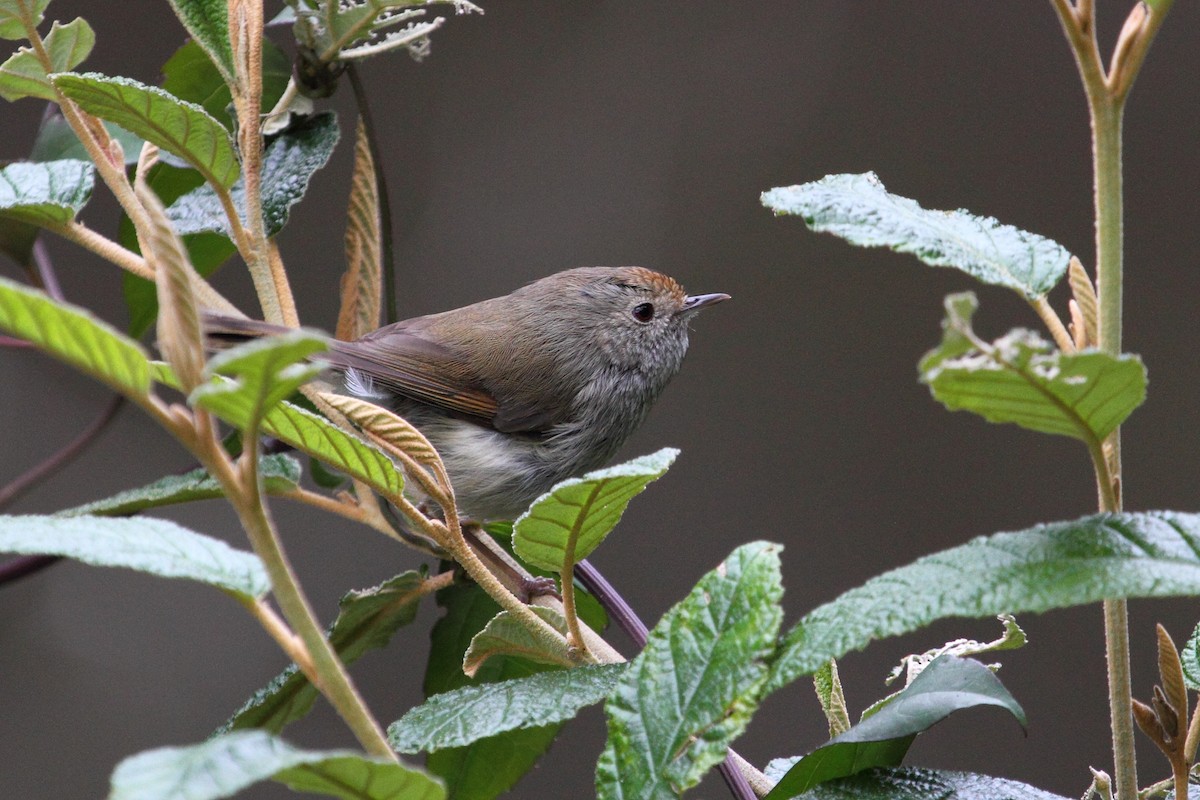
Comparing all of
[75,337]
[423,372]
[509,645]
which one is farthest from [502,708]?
[423,372]

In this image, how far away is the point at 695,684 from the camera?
0.58 metres

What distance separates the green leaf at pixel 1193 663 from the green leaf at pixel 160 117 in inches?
32.7

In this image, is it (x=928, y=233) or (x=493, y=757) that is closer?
(x=928, y=233)

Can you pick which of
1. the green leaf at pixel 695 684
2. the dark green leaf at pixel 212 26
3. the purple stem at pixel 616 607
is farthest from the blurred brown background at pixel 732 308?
the green leaf at pixel 695 684

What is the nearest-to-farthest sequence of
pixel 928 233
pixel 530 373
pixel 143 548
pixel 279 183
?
pixel 143 548 → pixel 928 233 → pixel 279 183 → pixel 530 373

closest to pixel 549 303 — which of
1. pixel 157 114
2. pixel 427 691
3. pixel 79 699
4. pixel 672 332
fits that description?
pixel 672 332

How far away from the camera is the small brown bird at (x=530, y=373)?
176 centimetres

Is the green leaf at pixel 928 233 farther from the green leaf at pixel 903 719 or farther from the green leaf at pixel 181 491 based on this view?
the green leaf at pixel 181 491

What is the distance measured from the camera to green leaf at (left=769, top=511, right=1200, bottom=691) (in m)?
0.51

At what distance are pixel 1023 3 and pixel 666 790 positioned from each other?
3357 millimetres

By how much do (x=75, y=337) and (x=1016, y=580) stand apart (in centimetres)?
42

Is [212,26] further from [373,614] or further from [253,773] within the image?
[253,773]

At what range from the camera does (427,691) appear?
118 cm

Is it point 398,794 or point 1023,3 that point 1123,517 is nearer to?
point 398,794
